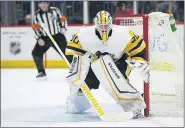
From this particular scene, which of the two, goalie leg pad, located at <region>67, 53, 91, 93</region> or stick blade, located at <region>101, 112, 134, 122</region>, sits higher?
goalie leg pad, located at <region>67, 53, 91, 93</region>

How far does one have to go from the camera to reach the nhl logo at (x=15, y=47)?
A: 9.52 m

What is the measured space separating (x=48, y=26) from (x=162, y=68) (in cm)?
350

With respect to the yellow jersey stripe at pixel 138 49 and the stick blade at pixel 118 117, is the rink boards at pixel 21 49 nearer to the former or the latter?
the yellow jersey stripe at pixel 138 49

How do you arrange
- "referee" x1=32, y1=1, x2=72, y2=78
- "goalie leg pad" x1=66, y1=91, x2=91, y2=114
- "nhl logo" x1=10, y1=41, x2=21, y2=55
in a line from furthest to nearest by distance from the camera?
"nhl logo" x1=10, y1=41, x2=21, y2=55 → "referee" x1=32, y1=1, x2=72, y2=78 → "goalie leg pad" x1=66, y1=91, x2=91, y2=114

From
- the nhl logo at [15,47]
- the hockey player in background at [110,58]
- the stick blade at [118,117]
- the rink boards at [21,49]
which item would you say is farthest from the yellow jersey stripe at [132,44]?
the nhl logo at [15,47]

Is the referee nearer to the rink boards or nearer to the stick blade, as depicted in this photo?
the rink boards

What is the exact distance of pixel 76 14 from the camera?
1048cm

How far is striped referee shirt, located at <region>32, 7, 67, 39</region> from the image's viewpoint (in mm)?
7812

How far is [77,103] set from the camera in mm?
4684

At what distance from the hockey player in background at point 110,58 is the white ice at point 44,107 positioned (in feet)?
0.77

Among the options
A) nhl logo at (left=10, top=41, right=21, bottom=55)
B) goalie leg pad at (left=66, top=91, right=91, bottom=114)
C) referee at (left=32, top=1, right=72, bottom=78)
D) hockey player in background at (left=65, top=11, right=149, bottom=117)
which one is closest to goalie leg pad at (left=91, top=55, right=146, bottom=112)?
hockey player in background at (left=65, top=11, right=149, bottom=117)

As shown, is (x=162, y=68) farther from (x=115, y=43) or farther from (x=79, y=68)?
(x=79, y=68)

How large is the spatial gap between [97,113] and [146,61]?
543 mm

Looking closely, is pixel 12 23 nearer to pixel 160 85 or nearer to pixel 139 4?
pixel 139 4
